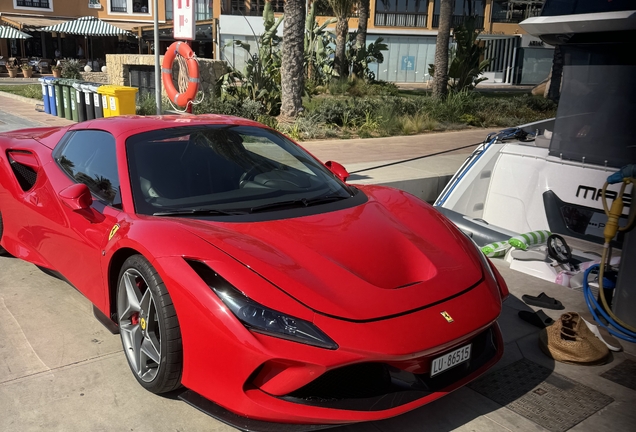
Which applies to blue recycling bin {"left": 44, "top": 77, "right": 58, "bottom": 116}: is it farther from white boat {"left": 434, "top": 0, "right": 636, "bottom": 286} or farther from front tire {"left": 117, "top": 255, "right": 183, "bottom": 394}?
front tire {"left": 117, "top": 255, "right": 183, "bottom": 394}

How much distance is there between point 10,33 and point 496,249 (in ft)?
129

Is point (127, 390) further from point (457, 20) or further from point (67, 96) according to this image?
point (457, 20)

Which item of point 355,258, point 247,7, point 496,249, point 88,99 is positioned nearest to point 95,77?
point 247,7

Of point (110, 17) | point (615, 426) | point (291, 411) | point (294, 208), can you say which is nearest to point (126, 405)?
point (291, 411)

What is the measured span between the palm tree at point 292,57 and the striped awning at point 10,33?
95.4 feet

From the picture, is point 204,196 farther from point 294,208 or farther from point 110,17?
point 110,17

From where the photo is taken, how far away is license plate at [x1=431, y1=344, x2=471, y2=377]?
2771mm

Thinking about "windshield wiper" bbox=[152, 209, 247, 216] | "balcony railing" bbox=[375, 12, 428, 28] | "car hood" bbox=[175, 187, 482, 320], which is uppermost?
"balcony railing" bbox=[375, 12, 428, 28]

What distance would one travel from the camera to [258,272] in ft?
9.07

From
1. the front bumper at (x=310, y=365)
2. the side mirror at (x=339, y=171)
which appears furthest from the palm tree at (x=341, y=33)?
the front bumper at (x=310, y=365)

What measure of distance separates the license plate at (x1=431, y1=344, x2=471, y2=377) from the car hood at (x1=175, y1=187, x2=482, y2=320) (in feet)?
0.84

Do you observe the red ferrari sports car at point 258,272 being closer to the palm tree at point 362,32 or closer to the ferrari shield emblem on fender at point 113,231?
the ferrari shield emblem on fender at point 113,231

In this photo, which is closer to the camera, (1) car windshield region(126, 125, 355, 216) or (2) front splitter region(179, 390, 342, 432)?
(2) front splitter region(179, 390, 342, 432)

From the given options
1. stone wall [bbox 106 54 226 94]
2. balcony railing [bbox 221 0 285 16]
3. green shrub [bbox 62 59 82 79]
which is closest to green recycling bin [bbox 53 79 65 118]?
stone wall [bbox 106 54 226 94]
